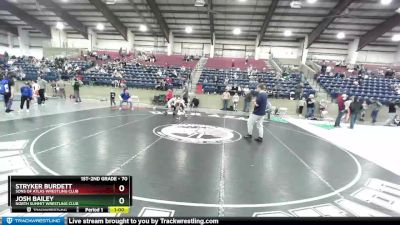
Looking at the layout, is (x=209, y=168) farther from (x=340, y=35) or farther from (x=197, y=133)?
(x=340, y=35)

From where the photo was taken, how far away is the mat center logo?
27.4ft

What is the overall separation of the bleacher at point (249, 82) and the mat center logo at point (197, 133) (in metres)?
11.2

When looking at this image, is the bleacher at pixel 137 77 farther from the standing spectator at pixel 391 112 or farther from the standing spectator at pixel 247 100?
the standing spectator at pixel 391 112

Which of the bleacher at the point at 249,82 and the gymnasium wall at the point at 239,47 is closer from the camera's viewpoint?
the bleacher at the point at 249,82

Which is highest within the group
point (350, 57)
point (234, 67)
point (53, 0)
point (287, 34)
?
point (53, 0)

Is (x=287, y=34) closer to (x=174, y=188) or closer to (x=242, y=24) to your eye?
(x=242, y=24)

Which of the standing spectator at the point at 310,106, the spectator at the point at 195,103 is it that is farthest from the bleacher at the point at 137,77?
the standing spectator at the point at 310,106

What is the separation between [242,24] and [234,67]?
15.3ft

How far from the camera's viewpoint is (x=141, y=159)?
5980 mm

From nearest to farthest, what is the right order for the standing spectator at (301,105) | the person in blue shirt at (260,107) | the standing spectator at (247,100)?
1. the person in blue shirt at (260,107)
2. the standing spectator at (247,100)
3. the standing spectator at (301,105)

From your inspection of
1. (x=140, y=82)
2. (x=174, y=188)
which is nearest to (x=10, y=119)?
(x=174, y=188)

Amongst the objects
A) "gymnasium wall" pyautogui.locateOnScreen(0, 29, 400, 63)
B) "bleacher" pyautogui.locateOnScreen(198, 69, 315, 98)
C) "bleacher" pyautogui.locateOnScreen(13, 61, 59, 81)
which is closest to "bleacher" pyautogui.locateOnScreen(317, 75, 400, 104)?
"bleacher" pyautogui.locateOnScreen(198, 69, 315, 98)

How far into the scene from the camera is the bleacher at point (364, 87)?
2062cm
